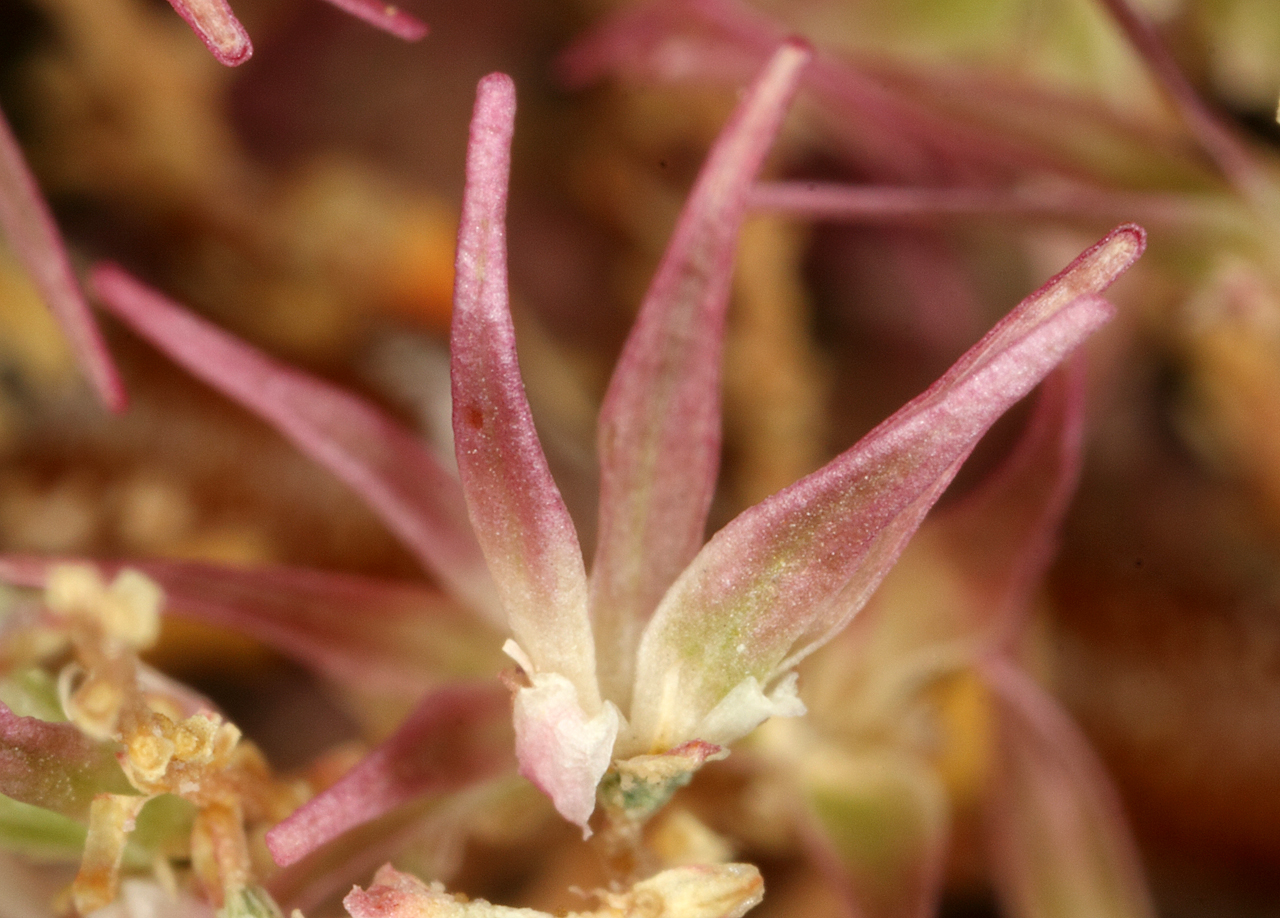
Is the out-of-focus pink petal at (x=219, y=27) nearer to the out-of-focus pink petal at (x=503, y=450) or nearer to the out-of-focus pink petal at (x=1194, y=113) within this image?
the out-of-focus pink petal at (x=503, y=450)

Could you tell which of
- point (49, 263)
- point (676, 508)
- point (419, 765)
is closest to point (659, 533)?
point (676, 508)

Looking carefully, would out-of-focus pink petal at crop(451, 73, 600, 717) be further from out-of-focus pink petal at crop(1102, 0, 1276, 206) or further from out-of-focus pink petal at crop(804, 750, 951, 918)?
out-of-focus pink petal at crop(1102, 0, 1276, 206)

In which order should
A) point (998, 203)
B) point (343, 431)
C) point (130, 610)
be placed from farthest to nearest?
point (998, 203), point (343, 431), point (130, 610)

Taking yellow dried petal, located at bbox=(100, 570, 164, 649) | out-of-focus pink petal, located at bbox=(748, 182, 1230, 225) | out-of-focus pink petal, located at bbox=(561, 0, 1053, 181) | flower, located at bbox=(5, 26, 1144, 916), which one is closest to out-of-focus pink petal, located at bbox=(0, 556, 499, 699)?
flower, located at bbox=(5, 26, 1144, 916)

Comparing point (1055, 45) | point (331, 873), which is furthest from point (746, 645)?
point (1055, 45)

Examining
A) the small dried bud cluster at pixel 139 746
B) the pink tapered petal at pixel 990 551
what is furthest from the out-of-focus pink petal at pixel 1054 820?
the small dried bud cluster at pixel 139 746

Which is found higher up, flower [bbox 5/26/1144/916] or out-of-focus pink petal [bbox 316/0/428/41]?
out-of-focus pink petal [bbox 316/0/428/41]

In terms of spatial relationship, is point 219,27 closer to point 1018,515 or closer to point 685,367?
point 685,367

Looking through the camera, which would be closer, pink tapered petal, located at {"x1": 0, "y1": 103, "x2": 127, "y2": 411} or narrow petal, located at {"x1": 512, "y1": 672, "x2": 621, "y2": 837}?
narrow petal, located at {"x1": 512, "y1": 672, "x2": 621, "y2": 837}
